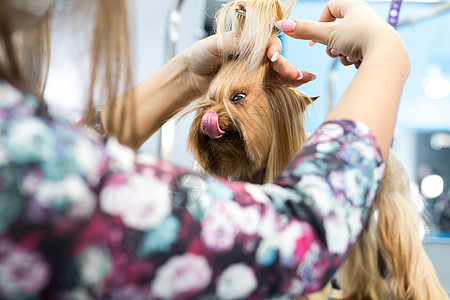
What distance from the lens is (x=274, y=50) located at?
2.47ft

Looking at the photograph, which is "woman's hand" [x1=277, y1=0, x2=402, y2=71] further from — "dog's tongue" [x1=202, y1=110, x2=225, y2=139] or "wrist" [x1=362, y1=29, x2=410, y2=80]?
"dog's tongue" [x1=202, y1=110, x2=225, y2=139]

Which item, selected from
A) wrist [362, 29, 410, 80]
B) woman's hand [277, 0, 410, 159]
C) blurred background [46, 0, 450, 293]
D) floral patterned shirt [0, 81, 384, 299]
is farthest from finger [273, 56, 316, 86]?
blurred background [46, 0, 450, 293]

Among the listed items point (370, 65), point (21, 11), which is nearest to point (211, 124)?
point (370, 65)

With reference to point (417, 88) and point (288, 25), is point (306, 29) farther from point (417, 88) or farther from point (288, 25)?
point (417, 88)

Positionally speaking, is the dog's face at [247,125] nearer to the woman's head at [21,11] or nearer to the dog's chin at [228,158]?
the dog's chin at [228,158]

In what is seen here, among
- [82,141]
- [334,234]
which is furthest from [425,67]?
[82,141]

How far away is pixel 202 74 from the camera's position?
0.85 metres

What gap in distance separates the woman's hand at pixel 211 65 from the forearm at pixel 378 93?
269mm

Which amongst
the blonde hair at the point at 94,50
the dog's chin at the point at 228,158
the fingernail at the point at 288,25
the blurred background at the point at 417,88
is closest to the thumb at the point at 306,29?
the fingernail at the point at 288,25

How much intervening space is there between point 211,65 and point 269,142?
0.19 meters

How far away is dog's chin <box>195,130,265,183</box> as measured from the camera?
0.78m

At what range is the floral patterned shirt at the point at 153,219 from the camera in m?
0.28

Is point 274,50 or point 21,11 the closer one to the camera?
point 21,11

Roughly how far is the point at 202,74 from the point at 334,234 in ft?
1.80
